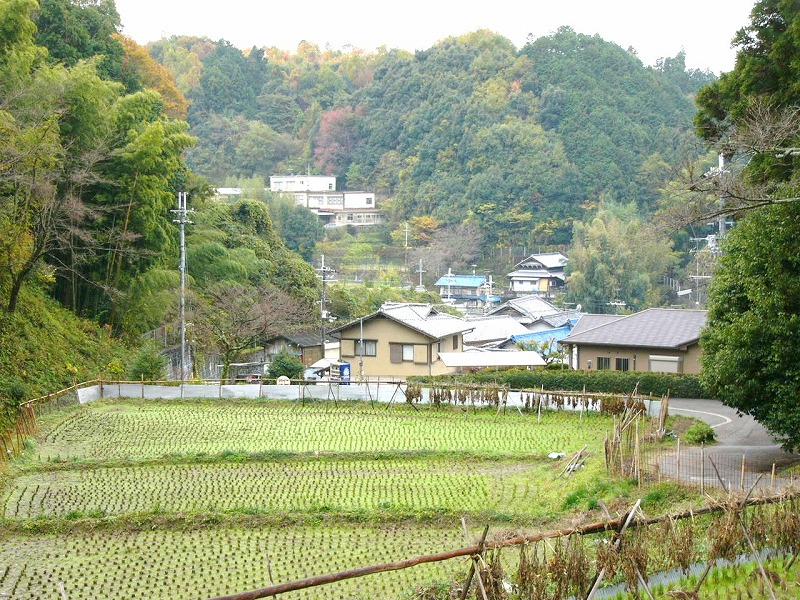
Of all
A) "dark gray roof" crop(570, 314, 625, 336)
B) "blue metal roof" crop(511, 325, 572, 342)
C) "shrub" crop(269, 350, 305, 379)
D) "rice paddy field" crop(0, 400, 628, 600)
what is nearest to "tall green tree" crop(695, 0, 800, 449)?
"rice paddy field" crop(0, 400, 628, 600)

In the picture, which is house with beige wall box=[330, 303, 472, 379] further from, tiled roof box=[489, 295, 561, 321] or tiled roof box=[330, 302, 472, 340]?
tiled roof box=[489, 295, 561, 321]

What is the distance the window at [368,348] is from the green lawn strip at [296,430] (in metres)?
7.22

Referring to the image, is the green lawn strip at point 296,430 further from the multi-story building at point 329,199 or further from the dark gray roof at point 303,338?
the multi-story building at point 329,199

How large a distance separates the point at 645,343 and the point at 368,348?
30.3ft

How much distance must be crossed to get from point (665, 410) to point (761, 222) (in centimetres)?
581

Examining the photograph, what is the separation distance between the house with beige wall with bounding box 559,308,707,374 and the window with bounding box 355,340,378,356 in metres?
6.54

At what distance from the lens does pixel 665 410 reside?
19125 mm

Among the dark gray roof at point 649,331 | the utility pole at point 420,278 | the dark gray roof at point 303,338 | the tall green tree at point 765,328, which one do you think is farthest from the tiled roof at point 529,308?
the tall green tree at point 765,328

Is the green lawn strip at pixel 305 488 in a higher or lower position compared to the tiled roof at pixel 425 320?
lower

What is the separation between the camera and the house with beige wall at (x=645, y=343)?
87.7 feet

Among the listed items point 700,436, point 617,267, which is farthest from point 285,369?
point 617,267

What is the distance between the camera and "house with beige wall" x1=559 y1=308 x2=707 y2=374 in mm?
26734

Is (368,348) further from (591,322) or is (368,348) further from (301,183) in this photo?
(301,183)

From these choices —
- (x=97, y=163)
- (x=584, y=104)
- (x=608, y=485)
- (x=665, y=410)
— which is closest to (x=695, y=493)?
(x=608, y=485)
